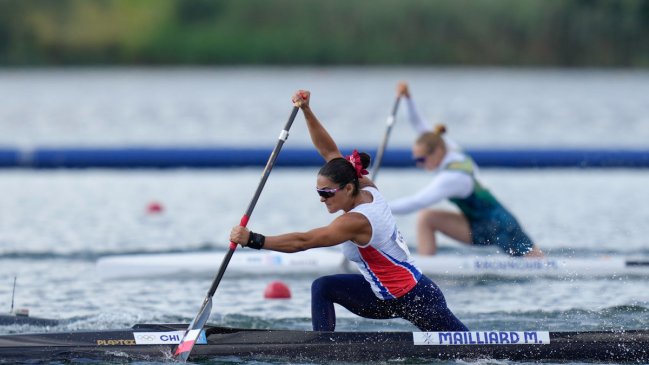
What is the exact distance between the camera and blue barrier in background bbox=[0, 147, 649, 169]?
18344 millimetres

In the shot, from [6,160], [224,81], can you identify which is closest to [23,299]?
[6,160]

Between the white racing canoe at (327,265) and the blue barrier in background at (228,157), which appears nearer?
the white racing canoe at (327,265)

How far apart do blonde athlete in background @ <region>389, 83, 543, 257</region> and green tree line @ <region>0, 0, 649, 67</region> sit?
1388 inches

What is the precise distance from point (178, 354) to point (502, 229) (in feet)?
15.1

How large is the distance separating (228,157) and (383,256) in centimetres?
1059

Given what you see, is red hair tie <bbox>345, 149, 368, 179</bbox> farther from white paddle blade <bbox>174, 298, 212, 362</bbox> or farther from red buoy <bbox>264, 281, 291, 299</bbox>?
red buoy <bbox>264, 281, 291, 299</bbox>

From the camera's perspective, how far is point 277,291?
11281 mm

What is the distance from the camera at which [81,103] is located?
36.5m

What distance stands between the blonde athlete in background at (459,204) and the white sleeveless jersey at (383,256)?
3.35 m

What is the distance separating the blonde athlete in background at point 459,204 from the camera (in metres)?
11.9

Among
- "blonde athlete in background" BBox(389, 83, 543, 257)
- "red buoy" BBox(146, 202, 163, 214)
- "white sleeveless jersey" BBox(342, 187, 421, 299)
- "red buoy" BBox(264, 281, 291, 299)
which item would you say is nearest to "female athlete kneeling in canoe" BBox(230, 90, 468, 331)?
"white sleeveless jersey" BBox(342, 187, 421, 299)

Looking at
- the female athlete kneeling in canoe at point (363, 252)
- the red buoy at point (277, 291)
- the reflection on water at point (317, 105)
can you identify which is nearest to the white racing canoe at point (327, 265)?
the red buoy at point (277, 291)

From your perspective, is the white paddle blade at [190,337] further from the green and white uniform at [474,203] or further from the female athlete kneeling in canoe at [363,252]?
the green and white uniform at [474,203]

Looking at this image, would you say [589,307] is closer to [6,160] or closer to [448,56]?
[6,160]
